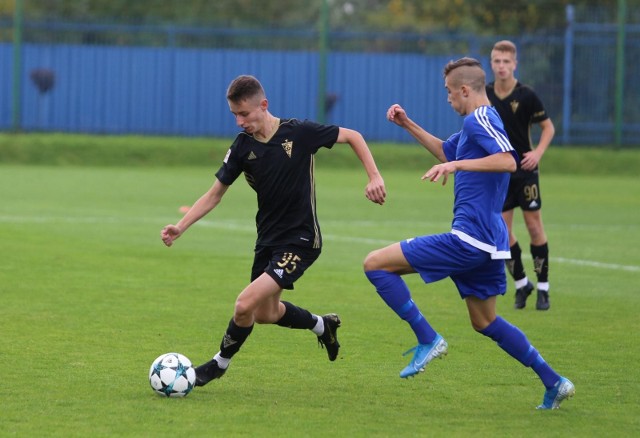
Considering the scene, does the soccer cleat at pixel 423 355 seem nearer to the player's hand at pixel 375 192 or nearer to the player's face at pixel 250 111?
the player's hand at pixel 375 192

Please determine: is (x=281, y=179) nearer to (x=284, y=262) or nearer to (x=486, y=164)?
(x=284, y=262)

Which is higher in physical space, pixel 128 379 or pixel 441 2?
pixel 441 2

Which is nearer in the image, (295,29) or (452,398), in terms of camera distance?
(452,398)

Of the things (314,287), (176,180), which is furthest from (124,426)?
(176,180)

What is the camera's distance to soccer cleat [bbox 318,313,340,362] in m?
7.96

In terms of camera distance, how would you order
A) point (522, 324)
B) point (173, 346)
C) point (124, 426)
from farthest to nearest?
1. point (522, 324)
2. point (173, 346)
3. point (124, 426)

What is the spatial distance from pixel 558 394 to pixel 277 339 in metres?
2.77

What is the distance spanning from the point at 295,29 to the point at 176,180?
21.2 ft

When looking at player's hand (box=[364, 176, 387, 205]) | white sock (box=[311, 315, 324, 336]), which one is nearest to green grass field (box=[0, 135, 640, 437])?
white sock (box=[311, 315, 324, 336])

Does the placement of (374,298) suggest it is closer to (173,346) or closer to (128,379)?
(173,346)

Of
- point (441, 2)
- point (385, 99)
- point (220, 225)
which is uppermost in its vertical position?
point (441, 2)

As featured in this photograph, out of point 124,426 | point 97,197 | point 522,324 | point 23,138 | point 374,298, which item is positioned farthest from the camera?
point 23,138

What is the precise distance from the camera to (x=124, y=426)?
616 cm

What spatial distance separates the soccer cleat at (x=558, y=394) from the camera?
22.0 ft
